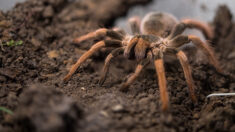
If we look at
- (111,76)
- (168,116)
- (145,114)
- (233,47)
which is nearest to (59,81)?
(111,76)

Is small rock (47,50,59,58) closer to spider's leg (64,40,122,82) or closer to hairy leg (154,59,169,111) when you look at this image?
spider's leg (64,40,122,82)

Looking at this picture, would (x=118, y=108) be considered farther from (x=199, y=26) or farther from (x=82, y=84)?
(x=199, y=26)

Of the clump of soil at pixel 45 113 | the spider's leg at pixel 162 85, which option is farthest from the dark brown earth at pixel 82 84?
the spider's leg at pixel 162 85

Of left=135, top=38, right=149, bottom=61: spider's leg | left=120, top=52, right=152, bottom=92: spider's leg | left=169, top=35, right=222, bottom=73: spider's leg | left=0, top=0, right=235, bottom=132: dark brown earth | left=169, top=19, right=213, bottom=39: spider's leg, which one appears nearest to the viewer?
left=0, top=0, right=235, bottom=132: dark brown earth

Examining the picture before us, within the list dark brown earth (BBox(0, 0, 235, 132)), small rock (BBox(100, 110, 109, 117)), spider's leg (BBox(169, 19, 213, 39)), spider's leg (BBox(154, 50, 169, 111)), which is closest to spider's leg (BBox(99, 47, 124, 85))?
dark brown earth (BBox(0, 0, 235, 132))

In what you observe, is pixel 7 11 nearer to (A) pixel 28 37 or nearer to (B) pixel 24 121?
(A) pixel 28 37
